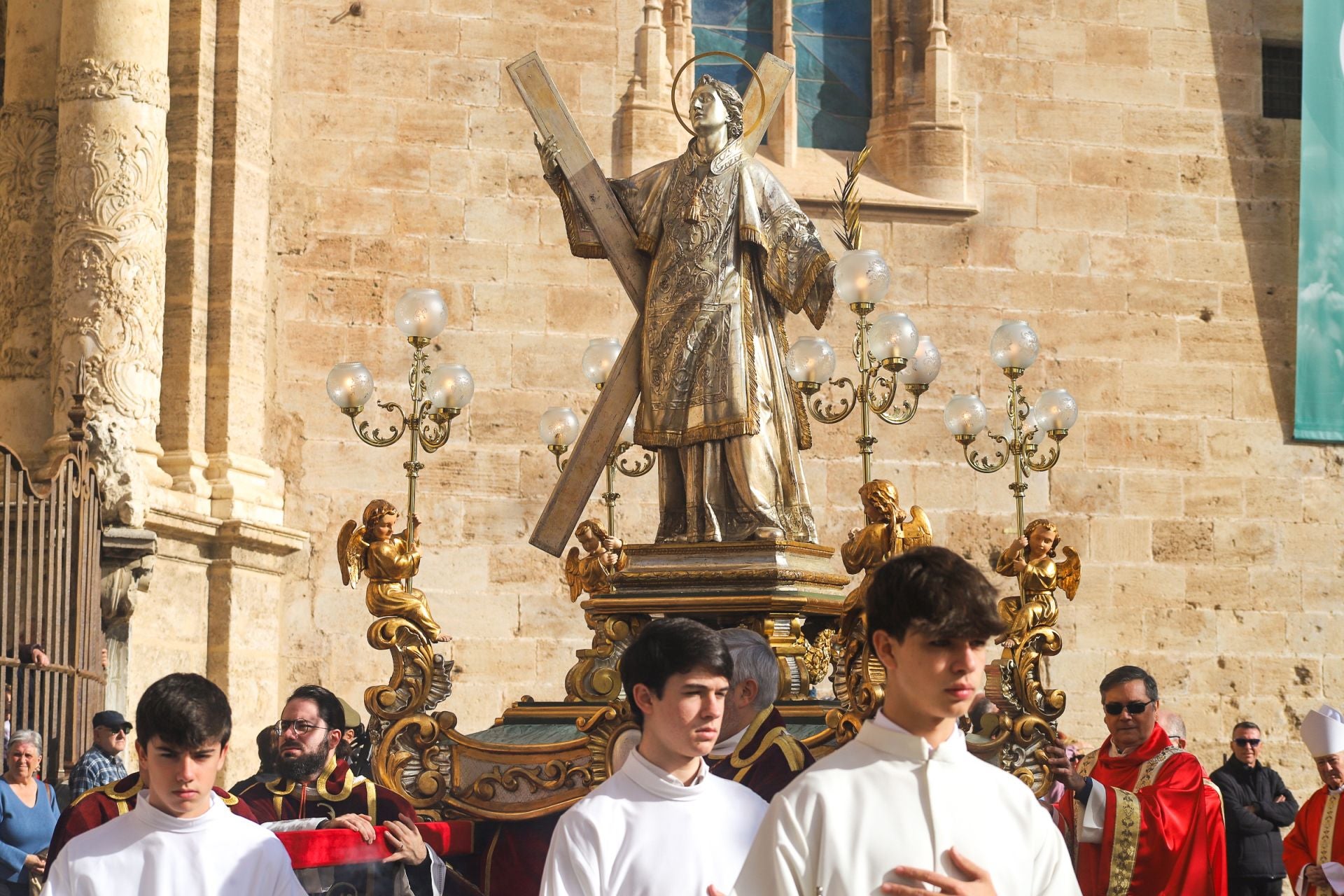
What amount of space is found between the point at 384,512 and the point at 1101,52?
29.3 ft

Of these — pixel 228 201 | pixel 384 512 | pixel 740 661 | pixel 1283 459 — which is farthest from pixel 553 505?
pixel 1283 459

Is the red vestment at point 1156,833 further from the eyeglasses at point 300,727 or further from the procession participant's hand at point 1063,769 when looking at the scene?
the eyeglasses at point 300,727

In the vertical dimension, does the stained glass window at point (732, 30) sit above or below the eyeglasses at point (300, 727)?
above

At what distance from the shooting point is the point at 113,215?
11109 millimetres

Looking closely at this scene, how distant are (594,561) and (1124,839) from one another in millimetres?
3454

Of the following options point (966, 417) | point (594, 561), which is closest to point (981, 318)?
point (966, 417)

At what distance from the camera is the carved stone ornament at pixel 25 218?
11.5 metres

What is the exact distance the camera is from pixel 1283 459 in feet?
45.4

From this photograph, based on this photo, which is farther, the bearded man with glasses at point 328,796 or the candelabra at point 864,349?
the candelabra at point 864,349

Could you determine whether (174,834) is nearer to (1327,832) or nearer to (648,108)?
(1327,832)

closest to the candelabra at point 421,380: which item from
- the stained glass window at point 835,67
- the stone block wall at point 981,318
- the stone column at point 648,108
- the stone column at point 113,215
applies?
the stone column at point 113,215

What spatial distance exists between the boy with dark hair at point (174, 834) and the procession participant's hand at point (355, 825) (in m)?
1.00

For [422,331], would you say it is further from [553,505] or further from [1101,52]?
[1101,52]

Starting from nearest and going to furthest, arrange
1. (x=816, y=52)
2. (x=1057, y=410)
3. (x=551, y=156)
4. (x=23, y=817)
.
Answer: (x=23, y=817)
(x=551, y=156)
(x=1057, y=410)
(x=816, y=52)
